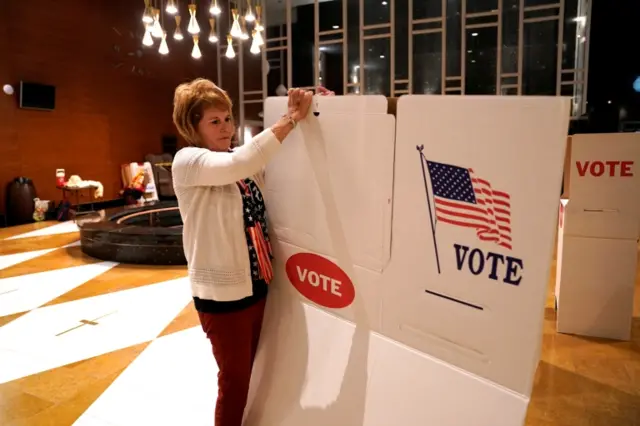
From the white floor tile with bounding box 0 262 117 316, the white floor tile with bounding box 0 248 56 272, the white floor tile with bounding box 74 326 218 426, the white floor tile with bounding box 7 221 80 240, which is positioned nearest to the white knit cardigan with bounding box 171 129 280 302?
the white floor tile with bounding box 74 326 218 426

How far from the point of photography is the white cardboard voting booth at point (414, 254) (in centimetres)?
90

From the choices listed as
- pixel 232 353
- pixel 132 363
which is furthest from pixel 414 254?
pixel 132 363

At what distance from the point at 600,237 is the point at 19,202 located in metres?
7.57

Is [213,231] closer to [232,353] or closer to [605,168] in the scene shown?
[232,353]

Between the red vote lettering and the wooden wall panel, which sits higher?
the wooden wall panel

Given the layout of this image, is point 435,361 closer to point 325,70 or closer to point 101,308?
point 101,308

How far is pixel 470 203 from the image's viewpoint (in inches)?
38.3

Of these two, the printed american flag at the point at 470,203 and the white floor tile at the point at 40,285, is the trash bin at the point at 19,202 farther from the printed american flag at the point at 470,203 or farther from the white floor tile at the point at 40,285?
the printed american flag at the point at 470,203

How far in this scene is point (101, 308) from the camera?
10.9 ft

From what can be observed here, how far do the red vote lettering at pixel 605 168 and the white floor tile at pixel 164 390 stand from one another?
226 cm

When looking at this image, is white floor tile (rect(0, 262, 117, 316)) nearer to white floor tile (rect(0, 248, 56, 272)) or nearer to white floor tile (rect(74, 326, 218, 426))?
white floor tile (rect(0, 248, 56, 272))

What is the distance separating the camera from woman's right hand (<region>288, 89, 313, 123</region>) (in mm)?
1249

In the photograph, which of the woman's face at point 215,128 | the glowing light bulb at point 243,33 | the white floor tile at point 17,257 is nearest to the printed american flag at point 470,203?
the woman's face at point 215,128

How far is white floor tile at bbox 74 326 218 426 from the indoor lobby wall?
6.12m
